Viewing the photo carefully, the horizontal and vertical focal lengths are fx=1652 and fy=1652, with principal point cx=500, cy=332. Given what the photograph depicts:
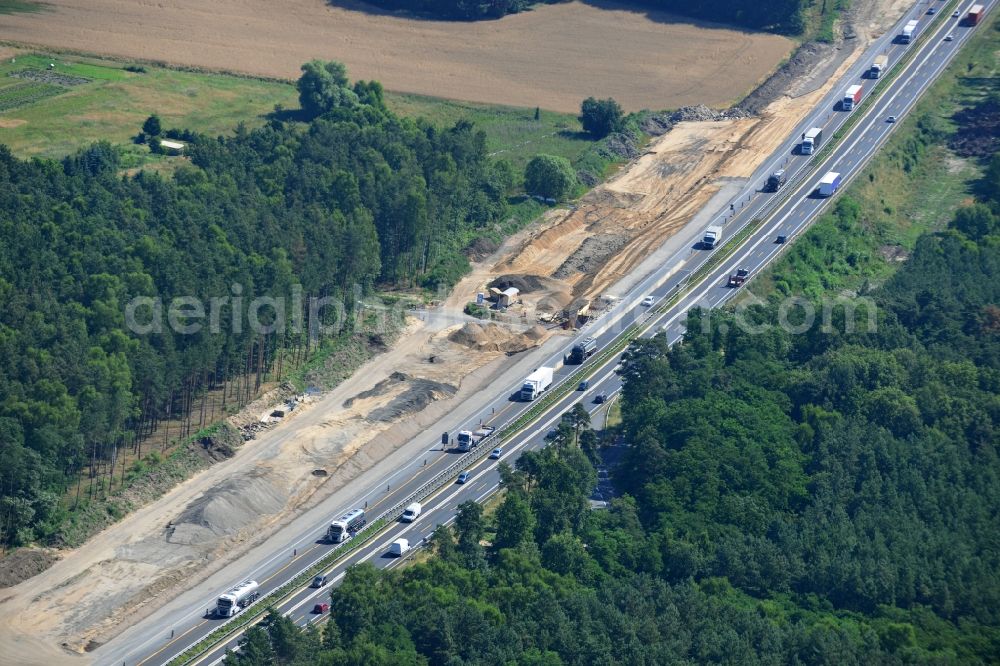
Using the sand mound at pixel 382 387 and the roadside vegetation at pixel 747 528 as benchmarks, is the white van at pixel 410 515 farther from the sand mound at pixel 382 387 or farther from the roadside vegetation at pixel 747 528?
the sand mound at pixel 382 387

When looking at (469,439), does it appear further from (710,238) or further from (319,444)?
(710,238)

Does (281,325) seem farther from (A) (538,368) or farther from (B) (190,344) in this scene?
(A) (538,368)

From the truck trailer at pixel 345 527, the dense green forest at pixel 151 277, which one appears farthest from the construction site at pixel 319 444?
the dense green forest at pixel 151 277

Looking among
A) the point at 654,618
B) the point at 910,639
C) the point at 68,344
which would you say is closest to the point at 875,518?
the point at 910,639

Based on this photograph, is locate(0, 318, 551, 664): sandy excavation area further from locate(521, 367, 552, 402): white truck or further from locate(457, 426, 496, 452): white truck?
locate(457, 426, 496, 452): white truck

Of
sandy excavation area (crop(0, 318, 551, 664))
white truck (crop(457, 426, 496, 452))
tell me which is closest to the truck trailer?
sandy excavation area (crop(0, 318, 551, 664))
